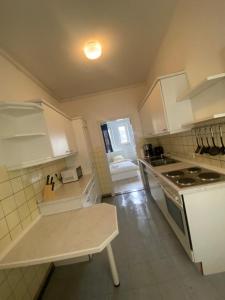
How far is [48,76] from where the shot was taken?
3.08 metres

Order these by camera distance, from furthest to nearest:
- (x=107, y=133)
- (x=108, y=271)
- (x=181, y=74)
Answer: (x=107, y=133) < (x=181, y=74) < (x=108, y=271)

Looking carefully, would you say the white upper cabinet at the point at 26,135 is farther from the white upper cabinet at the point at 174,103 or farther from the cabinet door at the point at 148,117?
the cabinet door at the point at 148,117

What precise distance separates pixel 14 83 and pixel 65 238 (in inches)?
73.8

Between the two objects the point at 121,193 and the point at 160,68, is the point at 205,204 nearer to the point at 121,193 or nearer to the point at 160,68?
the point at 160,68

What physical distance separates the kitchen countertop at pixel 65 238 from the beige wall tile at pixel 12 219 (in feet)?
0.41

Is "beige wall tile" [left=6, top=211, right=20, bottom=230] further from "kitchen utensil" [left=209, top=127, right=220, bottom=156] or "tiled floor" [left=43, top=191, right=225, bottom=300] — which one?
"kitchen utensil" [left=209, top=127, right=220, bottom=156]

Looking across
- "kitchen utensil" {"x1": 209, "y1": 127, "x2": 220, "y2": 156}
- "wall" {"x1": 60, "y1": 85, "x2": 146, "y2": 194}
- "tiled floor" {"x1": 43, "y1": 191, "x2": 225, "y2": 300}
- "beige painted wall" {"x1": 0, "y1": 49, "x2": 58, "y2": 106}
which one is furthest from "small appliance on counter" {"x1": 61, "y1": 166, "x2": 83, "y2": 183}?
"kitchen utensil" {"x1": 209, "y1": 127, "x2": 220, "y2": 156}

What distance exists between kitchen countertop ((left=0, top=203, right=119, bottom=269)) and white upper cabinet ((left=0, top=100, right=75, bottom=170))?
0.60 metres

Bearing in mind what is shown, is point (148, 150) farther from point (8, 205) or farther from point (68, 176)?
point (8, 205)

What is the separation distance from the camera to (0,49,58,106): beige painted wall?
2029 mm

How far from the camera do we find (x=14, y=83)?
2262 millimetres

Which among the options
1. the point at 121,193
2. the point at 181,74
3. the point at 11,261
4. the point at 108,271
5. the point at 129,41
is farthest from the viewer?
the point at 121,193

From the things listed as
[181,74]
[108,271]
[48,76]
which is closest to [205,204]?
[108,271]

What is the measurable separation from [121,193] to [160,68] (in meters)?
2.95
